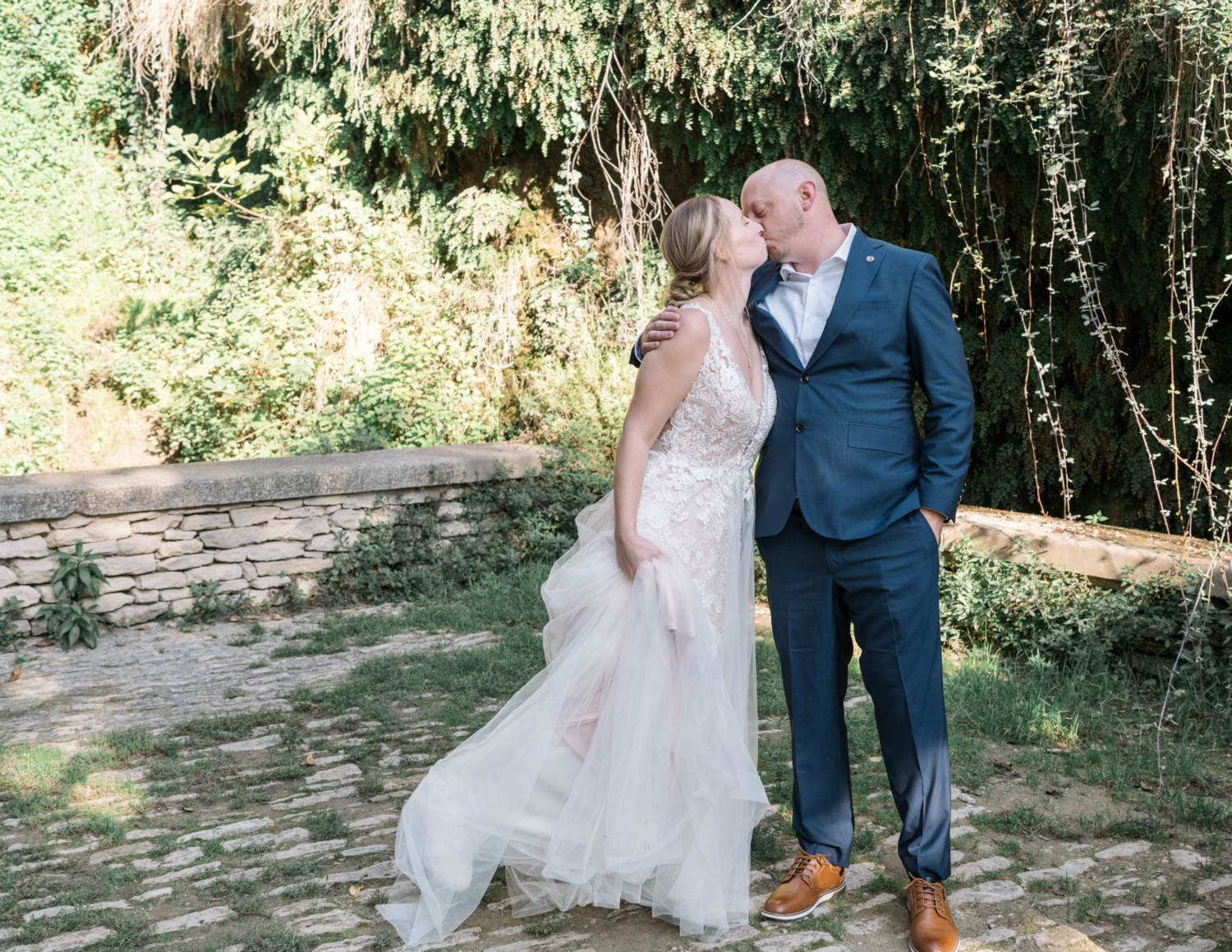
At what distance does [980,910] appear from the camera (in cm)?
291

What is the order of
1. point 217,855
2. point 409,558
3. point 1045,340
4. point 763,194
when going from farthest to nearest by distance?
point 409,558
point 1045,340
point 217,855
point 763,194

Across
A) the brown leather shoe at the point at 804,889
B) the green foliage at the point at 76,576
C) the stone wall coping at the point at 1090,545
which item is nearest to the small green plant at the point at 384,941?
the brown leather shoe at the point at 804,889

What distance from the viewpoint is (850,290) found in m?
2.75

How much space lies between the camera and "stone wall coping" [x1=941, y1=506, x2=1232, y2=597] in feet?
15.7

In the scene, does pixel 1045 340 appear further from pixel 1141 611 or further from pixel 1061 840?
pixel 1061 840

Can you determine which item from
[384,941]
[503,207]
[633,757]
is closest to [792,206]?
[633,757]

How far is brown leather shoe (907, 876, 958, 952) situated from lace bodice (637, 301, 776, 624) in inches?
35.3

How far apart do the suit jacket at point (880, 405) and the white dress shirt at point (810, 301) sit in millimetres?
62

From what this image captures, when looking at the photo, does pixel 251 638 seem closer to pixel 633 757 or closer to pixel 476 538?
pixel 476 538

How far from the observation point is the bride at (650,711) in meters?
2.76

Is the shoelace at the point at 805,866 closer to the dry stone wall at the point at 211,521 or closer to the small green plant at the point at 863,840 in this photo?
the small green plant at the point at 863,840

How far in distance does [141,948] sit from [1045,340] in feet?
18.7

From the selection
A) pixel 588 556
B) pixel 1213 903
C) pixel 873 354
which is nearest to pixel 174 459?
pixel 588 556

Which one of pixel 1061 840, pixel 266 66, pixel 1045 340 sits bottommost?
pixel 1061 840
